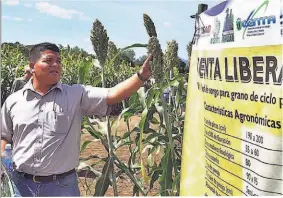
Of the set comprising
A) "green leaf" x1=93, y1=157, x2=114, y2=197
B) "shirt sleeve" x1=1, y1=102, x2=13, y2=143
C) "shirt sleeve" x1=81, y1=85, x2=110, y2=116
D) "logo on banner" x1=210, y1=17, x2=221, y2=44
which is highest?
"logo on banner" x1=210, y1=17, x2=221, y2=44

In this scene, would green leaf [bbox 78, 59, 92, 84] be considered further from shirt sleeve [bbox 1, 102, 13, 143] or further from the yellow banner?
the yellow banner

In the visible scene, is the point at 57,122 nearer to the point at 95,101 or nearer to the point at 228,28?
the point at 95,101

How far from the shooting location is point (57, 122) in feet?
7.14

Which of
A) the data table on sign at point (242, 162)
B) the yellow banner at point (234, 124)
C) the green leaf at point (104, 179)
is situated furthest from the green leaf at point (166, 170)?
the data table on sign at point (242, 162)

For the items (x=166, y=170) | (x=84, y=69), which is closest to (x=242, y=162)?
(x=166, y=170)

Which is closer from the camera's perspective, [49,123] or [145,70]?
[145,70]

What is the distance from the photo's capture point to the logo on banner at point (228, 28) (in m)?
1.19

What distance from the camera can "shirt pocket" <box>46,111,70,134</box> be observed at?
2.17 metres

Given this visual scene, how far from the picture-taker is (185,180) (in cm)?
145

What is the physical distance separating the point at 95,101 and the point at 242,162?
121 cm

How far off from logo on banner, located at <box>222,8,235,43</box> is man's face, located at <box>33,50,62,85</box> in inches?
47.1

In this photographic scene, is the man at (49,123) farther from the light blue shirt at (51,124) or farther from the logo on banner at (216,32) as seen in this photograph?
the logo on banner at (216,32)

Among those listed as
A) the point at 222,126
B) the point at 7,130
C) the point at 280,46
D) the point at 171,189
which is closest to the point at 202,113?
the point at 222,126

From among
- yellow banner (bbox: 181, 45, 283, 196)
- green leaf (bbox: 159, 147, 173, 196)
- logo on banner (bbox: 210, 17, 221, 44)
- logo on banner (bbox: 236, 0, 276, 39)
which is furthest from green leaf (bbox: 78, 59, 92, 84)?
logo on banner (bbox: 236, 0, 276, 39)
